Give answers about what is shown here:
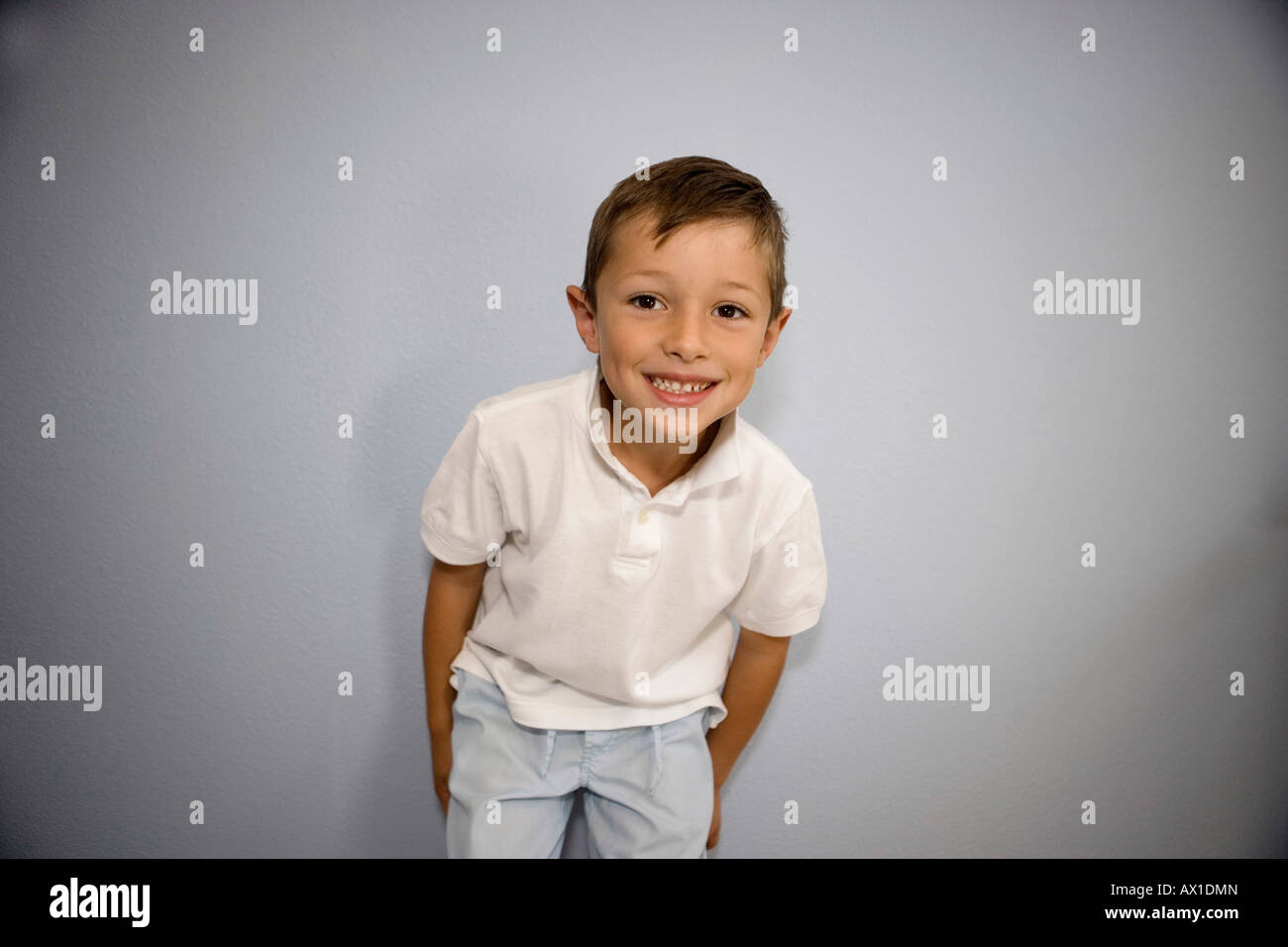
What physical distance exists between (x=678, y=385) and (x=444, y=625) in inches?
16.6

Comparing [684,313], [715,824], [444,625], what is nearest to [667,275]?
[684,313]

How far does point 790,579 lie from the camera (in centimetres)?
86

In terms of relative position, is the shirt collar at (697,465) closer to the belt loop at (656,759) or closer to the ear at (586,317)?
the ear at (586,317)

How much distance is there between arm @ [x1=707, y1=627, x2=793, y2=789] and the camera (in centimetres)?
92

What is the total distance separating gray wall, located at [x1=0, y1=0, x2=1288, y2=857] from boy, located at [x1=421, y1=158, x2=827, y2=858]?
0.38ft

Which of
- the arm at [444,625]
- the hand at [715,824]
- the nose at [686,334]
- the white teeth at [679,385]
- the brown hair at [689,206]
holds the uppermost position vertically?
the brown hair at [689,206]

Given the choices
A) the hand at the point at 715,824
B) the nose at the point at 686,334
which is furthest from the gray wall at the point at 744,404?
the nose at the point at 686,334

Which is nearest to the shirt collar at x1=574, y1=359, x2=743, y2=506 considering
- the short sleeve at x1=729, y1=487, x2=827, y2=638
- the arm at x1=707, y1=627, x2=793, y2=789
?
the short sleeve at x1=729, y1=487, x2=827, y2=638

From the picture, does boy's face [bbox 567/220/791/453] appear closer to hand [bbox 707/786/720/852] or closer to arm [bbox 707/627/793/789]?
arm [bbox 707/627/793/789]

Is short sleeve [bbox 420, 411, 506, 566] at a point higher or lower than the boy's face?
lower

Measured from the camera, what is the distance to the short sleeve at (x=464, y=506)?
2.69 ft

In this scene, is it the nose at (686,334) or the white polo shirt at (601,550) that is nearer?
the nose at (686,334)

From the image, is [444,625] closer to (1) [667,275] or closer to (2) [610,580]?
(2) [610,580]

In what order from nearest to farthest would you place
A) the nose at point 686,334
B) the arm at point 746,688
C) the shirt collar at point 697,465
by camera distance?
the nose at point 686,334
the shirt collar at point 697,465
the arm at point 746,688
